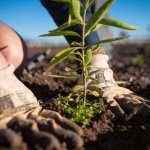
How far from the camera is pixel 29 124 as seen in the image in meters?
1.95

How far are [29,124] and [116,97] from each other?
0.94 m

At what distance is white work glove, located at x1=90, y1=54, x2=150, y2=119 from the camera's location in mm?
2467

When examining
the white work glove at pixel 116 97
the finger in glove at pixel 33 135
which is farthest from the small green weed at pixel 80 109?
the finger in glove at pixel 33 135

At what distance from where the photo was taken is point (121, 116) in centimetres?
240

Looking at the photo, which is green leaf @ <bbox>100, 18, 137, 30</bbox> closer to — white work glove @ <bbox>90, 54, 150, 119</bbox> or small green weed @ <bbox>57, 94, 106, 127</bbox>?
white work glove @ <bbox>90, 54, 150, 119</bbox>

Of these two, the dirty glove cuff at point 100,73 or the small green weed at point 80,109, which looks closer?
the small green weed at point 80,109

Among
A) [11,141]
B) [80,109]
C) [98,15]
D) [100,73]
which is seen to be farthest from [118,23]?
[11,141]

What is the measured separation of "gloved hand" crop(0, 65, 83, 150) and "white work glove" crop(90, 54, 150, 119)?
0.53 m

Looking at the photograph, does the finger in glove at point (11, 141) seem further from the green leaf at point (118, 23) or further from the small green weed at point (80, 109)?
the green leaf at point (118, 23)

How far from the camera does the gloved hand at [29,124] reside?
1.81 meters

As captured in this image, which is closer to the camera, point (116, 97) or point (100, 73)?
point (116, 97)

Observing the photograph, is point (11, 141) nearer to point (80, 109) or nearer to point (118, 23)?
point (80, 109)

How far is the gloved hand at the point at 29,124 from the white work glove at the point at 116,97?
0.53 meters

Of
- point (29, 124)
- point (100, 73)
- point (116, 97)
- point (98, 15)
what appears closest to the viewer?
point (29, 124)
